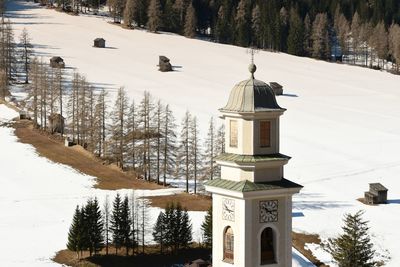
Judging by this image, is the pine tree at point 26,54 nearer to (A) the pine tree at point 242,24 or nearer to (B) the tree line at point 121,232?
(A) the pine tree at point 242,24

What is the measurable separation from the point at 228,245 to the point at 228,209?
38.6 inches

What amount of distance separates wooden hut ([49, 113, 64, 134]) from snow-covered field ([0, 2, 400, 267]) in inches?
195

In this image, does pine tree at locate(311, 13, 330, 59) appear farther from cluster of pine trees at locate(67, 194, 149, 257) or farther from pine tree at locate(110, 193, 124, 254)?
pine tree at locate(110, 193, 124, 254)

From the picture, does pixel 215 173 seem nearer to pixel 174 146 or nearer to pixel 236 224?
pixel 174 146

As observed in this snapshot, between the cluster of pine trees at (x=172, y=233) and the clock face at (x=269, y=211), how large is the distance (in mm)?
30803

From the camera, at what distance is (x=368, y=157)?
254ft

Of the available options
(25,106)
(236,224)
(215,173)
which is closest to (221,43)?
(25,106)

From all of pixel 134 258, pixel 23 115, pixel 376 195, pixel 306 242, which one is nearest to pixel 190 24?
pixel 23 115

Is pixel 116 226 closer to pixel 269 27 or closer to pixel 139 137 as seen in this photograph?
pixel 139 137

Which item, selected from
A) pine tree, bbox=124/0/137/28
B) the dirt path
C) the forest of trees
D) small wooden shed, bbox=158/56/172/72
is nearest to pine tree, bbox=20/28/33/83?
small wooden shed, bbox=158/56/172/72

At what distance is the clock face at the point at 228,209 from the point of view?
68.1 feet

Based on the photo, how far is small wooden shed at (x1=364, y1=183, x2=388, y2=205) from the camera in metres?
61.8

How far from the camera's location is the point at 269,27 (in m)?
161

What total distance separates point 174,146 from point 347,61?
91964 mm
